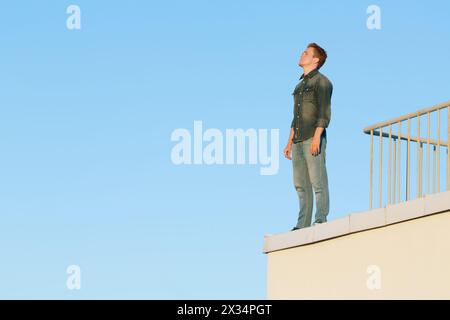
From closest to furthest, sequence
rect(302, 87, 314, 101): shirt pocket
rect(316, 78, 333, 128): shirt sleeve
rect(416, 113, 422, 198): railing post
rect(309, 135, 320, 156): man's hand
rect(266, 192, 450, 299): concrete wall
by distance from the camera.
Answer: rect(266, 192, 450, 299): concrete wall
rect(416, 113, 422, 198): railing post
rect(309, 135, 320, 156): man's hand
rect(316, 78, 333, 128): shirt sleeve
rect(302, 87, 314, 101): shirt pocket

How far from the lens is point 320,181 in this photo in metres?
19.2

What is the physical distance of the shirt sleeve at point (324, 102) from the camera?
63.3 ft

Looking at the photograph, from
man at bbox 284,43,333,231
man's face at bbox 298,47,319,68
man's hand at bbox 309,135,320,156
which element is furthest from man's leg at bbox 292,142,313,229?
man's face at bbox 298,47,319,68

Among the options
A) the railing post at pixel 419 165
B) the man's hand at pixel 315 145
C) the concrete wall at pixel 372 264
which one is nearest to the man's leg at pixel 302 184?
the man's hand at pixel 315 145

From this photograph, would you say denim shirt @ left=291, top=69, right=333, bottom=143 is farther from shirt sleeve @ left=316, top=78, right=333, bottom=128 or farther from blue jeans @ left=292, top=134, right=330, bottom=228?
blue jeans @ left=292, top=134, right=330, bottom=228

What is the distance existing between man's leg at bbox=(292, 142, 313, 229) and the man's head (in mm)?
1322

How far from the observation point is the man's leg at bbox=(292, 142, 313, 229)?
771 inches

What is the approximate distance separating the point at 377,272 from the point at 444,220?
5.42 feet

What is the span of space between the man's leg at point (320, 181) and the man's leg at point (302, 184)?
25cm

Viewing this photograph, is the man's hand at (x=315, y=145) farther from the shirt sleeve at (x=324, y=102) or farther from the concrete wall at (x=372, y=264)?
the concrete wall at (x=372, y=264)

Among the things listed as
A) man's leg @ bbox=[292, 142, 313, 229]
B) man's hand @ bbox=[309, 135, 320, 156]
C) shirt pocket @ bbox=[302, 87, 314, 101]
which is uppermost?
shirt pocket @ bbox=[302, 87, 314, 101]
